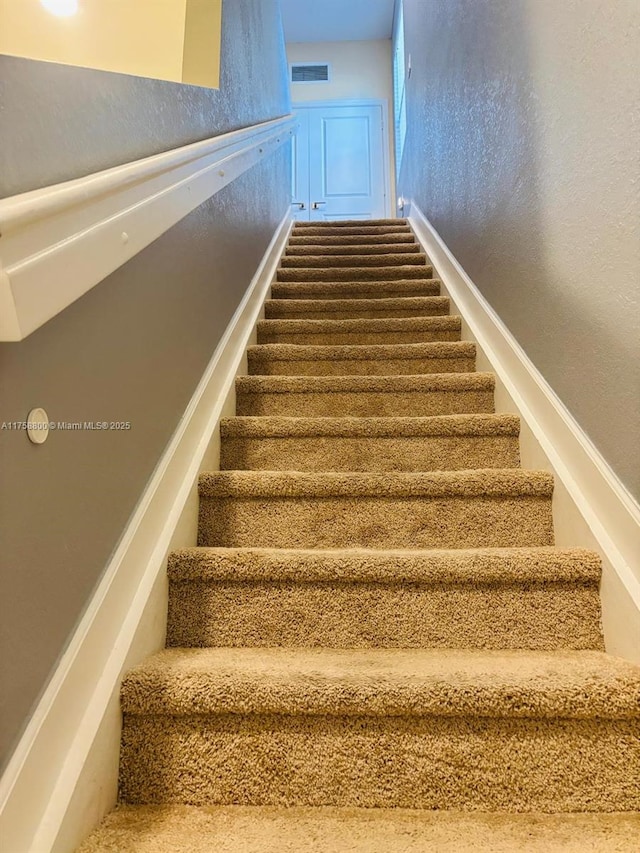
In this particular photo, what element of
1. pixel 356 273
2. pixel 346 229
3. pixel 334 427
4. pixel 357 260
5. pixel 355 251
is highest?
pixel 346 229

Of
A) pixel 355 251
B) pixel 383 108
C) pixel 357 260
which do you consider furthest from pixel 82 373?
pixel 383 108

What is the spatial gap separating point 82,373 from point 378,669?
0.68 meters

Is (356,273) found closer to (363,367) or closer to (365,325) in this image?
(365,325)

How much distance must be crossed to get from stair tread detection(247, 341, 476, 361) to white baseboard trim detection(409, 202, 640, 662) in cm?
11

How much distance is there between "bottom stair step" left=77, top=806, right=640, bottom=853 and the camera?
2.31 feet

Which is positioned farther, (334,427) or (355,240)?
(355,240)

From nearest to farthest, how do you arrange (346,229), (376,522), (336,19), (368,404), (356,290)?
(376,522) → (368,404) → (356,290) → (346,229) → (336,19)

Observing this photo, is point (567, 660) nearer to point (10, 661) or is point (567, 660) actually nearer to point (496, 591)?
point (496, 591)

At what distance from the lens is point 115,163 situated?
962mm

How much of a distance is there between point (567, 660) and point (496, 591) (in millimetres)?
167

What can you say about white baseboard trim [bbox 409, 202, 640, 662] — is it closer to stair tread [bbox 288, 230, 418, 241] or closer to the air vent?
stair tread [bbox 288, 230, 418, 241]

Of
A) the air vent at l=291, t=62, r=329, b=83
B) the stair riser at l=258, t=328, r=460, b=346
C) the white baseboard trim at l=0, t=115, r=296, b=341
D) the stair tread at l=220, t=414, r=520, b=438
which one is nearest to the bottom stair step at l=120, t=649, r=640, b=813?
the white baseboard trim at l=0, t=115, r=296, b=341

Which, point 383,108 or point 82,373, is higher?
point 383,108

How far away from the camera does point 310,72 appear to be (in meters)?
5.60
